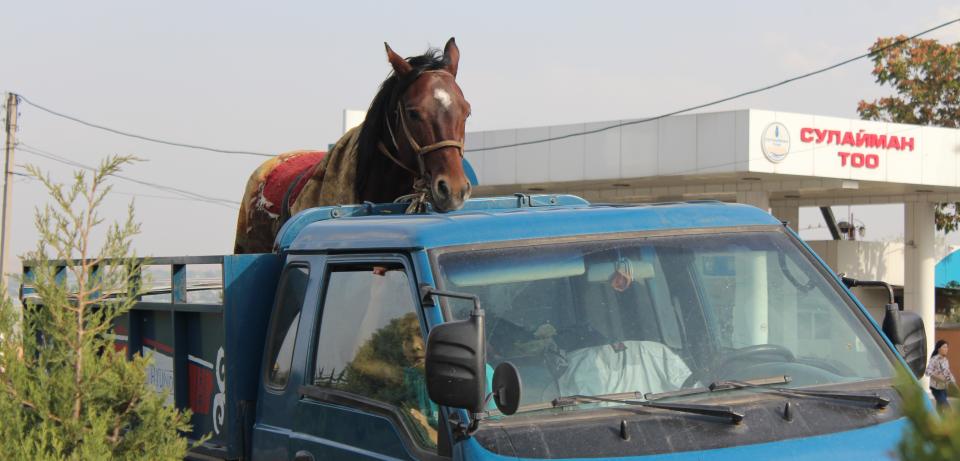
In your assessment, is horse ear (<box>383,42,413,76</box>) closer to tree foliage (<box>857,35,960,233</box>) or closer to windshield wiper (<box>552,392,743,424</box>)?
windshield wiper (<box>552,392,743,424</box>)

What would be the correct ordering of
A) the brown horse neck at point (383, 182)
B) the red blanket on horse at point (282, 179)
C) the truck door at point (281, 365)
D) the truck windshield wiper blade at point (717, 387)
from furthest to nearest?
the red blanket on horse at point (282, 179) → the brown horse neck at point (383, 182) → the truck door at point (281, 365) → the truck windshield wiper blade at point (717, 387)

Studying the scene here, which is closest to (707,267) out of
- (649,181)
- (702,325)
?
(702,325)

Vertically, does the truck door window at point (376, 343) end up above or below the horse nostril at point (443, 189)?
below

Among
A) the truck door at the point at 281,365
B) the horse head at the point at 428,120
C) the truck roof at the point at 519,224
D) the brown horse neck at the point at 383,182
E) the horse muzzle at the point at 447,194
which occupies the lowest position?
the truck door at the point at 281,365

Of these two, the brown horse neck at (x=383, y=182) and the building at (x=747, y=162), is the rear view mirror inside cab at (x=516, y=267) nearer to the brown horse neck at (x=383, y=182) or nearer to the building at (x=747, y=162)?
the brown horse neck at (x=383, y=182)

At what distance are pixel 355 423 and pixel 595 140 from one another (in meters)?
19.6

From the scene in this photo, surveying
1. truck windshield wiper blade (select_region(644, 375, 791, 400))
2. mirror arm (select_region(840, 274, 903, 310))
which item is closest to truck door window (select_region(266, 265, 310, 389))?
truck windshield wiper blade (select_region(644, 375, 791, 400))

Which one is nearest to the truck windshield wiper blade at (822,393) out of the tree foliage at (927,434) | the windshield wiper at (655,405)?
the windshield wiper at (655,405)

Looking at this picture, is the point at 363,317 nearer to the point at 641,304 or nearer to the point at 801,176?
the point at 641,304

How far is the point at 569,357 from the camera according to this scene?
4.12 meters

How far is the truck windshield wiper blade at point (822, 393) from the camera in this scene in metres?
4.05

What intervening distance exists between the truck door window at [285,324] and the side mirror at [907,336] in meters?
2.28

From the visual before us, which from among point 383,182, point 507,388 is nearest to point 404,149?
point 383,182

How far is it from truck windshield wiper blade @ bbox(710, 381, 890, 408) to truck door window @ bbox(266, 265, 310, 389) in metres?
1.78
